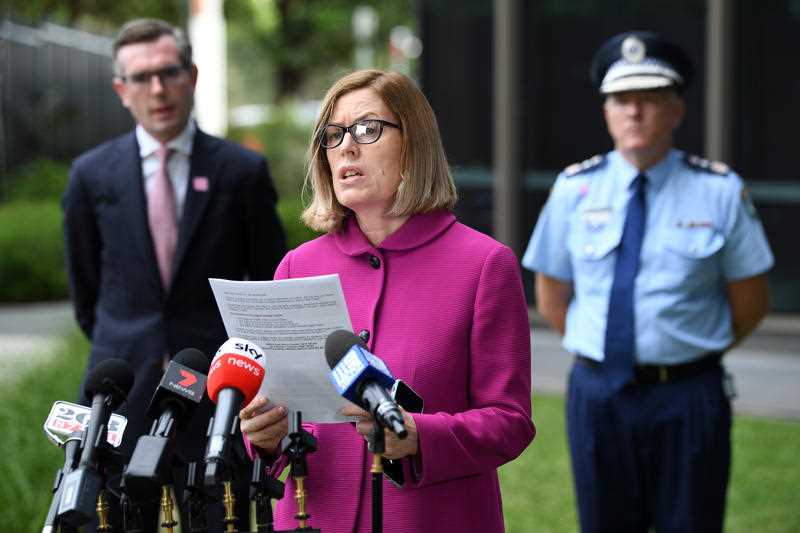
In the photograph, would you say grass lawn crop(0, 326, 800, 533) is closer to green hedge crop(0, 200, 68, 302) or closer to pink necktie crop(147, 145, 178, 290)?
pink necktie crop(147, 145, 178, 290)

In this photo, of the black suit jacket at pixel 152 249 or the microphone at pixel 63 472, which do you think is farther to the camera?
the black suit jacket at pixel 152 249

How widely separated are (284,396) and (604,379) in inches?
85.7

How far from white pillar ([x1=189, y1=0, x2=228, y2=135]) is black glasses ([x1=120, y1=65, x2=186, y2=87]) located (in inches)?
1078

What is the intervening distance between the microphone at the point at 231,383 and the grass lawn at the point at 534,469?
12.1 ft

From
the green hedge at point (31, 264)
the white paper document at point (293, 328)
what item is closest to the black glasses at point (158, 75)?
the white paper document at point (293, 328)

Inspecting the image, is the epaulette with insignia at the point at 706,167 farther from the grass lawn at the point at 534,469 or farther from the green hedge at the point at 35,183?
the green hedge at the point at 35,183

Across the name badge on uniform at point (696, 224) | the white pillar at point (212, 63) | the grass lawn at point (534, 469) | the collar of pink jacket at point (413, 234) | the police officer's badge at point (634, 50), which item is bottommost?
the grass lawn at point (534, 469)

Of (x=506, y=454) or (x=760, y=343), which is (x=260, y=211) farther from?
(x=760, y=343)

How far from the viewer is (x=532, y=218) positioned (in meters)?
12.4

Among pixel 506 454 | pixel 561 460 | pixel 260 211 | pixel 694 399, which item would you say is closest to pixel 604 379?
pixel 694 399

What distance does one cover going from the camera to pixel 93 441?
101 inches

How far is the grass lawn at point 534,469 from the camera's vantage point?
631cm

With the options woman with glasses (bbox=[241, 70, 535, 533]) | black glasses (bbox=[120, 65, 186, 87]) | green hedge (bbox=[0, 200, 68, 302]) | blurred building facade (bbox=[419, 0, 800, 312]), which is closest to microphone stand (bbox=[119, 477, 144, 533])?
woman with glasses (bbox=[241, 70, 535, 533])

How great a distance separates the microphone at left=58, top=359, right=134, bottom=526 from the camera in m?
2.40
